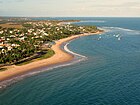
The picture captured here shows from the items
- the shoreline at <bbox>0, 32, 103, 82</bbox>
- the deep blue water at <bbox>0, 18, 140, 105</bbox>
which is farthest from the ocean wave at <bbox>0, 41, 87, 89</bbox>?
the deep blue water at <bbox>0, 18, 140, 105</bbox>

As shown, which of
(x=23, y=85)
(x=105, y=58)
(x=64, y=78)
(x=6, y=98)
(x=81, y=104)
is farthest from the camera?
(x=105, y=58)

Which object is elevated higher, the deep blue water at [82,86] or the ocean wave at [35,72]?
the deep blue water at [82,86]

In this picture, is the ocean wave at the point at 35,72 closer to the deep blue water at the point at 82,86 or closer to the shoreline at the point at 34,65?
the shoreline at the point at 34,65

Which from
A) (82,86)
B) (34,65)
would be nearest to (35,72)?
(34,65)

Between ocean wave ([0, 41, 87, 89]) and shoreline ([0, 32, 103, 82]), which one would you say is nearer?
ocean wave ([0, 41, 87, 89])

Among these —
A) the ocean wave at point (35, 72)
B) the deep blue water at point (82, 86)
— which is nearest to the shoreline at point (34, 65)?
the ocean wave at point (35, 72)

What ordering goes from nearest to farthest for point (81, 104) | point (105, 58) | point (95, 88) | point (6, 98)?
point (81, 104), point (6, 98), point (95, 88), point (105, 58)

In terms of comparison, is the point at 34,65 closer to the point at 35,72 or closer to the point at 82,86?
the point at 35,72

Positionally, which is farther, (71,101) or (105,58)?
(105,58)

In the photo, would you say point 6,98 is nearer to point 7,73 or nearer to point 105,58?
point 7,73

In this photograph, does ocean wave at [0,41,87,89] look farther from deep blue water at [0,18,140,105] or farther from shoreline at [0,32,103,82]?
deep blue water at [0,18,140,105]

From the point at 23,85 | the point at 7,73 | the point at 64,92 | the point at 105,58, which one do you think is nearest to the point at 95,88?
the point at 64,92
